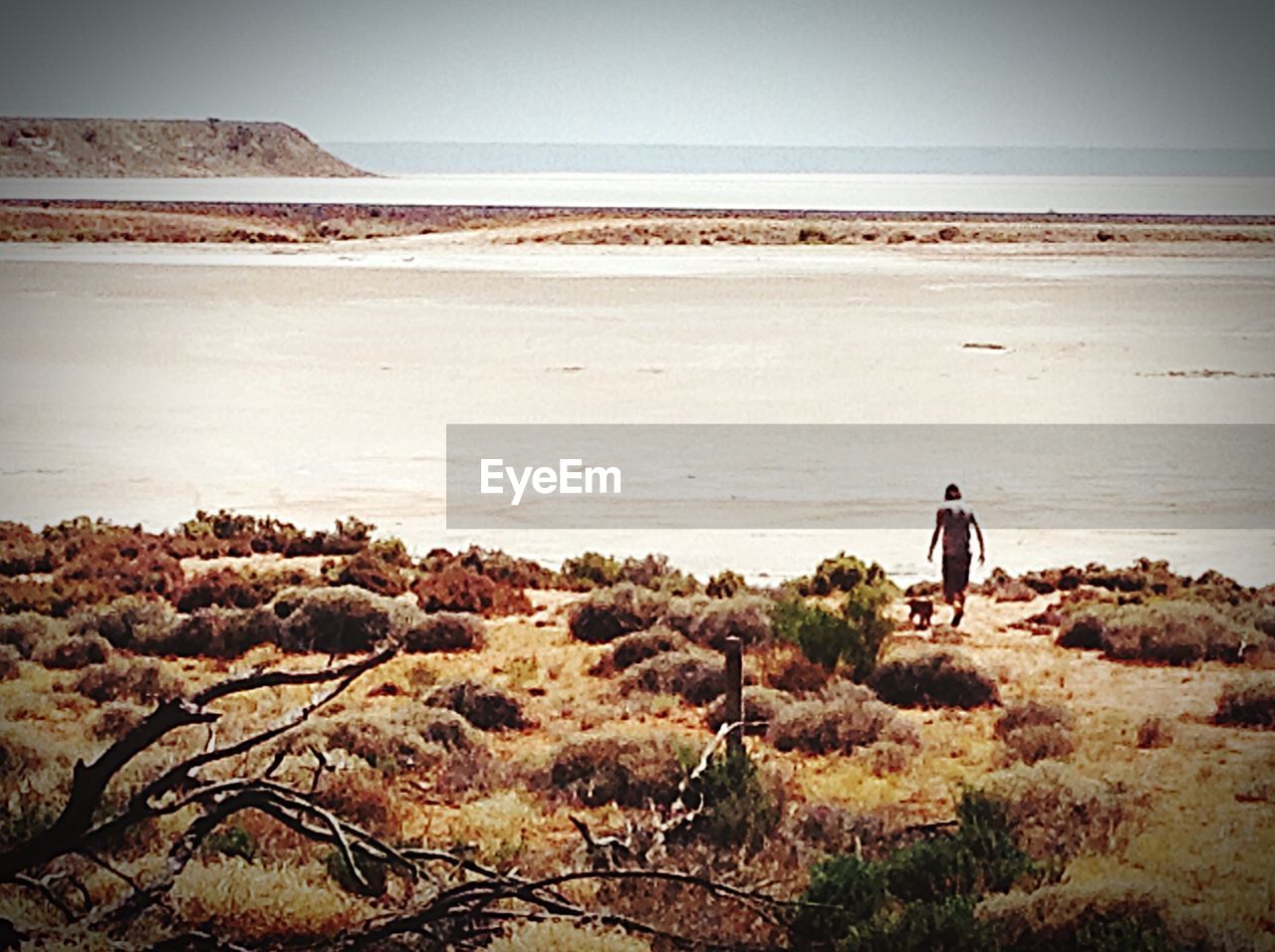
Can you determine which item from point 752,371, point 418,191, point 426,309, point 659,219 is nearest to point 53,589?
point 752,371

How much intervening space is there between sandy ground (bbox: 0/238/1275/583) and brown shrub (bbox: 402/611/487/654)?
262cm

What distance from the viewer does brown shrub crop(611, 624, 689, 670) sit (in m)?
10.8

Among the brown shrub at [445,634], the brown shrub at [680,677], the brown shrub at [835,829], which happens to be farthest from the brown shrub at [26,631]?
the brown shrub at [835,829]

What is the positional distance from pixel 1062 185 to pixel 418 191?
3086 cm

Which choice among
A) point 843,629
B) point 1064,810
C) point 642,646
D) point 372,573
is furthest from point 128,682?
point 1064,810

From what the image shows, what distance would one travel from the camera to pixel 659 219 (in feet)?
176

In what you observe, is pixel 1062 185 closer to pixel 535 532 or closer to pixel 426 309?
pixel 426 309

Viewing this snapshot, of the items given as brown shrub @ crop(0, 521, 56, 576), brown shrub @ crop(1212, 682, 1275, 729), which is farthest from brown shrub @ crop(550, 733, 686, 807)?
brown shrub @ crop(0, 521, 56, 576)

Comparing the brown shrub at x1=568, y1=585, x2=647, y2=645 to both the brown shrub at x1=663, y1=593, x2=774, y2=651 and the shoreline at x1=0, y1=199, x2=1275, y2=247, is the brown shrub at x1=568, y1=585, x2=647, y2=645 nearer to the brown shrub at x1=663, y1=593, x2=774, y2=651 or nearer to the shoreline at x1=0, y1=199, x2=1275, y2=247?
the brown shrub at x1=663, y1=593, x2=774, y2=651

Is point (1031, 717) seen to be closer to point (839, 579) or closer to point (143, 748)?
point (839, 579)

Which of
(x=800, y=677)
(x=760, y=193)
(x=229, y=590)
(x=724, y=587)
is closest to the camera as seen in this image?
(x=800, y=677)
